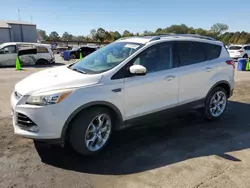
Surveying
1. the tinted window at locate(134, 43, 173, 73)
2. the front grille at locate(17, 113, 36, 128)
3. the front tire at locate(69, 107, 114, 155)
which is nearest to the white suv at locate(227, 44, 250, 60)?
the tinted window at locate(134, 43, 173, 73)

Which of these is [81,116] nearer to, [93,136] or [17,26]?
[93,136]

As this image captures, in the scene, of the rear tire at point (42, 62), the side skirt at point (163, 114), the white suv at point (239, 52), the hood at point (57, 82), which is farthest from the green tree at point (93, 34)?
the hood at point (57, 82)

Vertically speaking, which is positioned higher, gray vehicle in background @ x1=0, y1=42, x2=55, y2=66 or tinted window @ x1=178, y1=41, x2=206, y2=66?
tinted window @ x1=178, y1=41, x2=206, y2=66

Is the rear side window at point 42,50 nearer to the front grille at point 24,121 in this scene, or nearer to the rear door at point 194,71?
the rear door at point 194,71

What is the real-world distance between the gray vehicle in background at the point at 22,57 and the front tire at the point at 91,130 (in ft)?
51.5

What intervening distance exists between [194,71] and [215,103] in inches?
45.8

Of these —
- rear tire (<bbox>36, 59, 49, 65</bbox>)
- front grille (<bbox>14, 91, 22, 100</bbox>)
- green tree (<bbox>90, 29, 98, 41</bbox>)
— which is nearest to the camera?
front grille (<bbox>14, 91, 22, 100</bbox>)

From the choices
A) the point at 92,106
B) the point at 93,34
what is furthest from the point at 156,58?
the point at 93,34

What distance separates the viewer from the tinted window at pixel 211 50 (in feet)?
17.3

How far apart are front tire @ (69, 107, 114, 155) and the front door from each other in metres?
0.38

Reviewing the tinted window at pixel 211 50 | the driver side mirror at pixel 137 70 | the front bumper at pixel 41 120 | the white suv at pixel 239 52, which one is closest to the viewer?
the front bumper at pixel 41 120

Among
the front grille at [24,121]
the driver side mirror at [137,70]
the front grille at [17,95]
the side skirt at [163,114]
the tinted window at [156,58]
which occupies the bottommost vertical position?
the side skirt at [163,114]

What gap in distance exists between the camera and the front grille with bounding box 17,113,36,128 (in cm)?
342

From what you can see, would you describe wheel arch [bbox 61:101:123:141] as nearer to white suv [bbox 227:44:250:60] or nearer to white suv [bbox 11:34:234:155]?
white suv [bbox 11:34:234:155]
